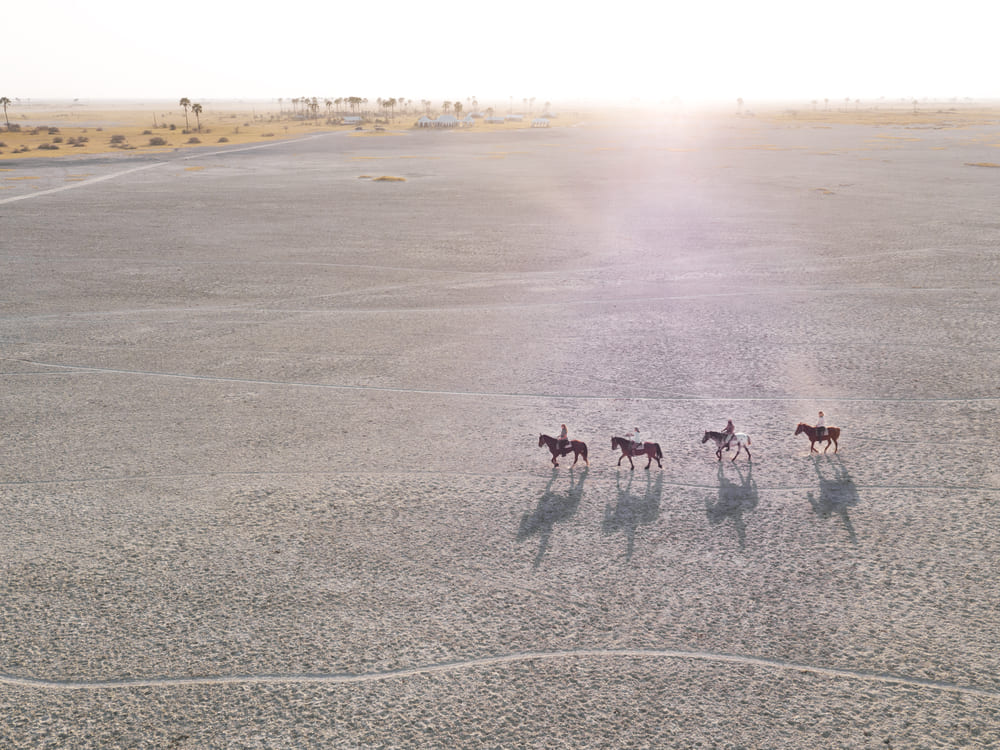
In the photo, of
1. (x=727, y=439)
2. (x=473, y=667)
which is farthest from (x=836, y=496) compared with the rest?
(x=473, y=667)

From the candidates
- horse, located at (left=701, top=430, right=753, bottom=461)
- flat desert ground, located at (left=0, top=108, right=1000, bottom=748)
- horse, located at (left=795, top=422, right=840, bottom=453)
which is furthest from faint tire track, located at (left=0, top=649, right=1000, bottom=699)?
horse, located at (left=795, top=422, right=840, bottom=453)

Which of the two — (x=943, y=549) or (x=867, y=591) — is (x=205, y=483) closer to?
(x=867, y=591)

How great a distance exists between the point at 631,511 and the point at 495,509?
1920 millimetres

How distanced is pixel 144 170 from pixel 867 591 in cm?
6288

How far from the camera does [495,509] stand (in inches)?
403

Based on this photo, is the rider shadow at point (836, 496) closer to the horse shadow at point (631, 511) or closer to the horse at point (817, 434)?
the horse at point (817, 434)

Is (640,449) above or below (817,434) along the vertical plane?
below

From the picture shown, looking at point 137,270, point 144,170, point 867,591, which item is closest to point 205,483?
point 867,591

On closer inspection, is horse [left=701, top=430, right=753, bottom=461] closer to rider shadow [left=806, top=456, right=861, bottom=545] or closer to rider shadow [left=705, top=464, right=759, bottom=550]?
rider shadow [left=705, top=464, right=759, bottom=550]

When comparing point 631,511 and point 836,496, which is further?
point 836,496

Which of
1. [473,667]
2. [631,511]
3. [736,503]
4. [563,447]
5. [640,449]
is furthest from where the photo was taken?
[563,447]

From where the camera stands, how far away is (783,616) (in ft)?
26.2

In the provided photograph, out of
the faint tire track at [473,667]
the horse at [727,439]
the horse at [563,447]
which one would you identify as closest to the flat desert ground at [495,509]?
the faint tire track at [473,667]

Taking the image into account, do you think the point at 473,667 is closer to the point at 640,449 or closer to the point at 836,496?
the point at 640,449
